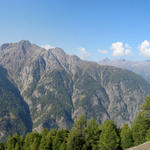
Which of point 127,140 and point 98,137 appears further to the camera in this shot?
point 98,137

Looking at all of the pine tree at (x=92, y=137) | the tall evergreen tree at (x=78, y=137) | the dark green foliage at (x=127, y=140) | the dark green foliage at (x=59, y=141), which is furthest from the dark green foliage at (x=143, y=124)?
the dark green foliage at (x=59, y=141)

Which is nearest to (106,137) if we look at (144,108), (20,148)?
(144,108)

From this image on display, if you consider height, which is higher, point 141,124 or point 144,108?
point 144,108

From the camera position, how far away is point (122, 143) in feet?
195

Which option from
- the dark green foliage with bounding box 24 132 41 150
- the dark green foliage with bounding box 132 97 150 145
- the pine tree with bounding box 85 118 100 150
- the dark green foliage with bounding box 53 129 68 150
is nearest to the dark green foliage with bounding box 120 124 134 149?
the dark green foliage with bounding box 132 97 150 145

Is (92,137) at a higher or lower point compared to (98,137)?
higher

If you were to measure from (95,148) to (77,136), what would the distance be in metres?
8.33

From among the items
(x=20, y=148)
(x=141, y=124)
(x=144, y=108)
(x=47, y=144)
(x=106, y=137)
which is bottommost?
(x=20, y=148)

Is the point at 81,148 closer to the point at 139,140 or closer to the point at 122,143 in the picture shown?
the point at 122,143

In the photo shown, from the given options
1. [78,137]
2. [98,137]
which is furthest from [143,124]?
[78,137]

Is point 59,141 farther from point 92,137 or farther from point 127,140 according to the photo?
point 127,140

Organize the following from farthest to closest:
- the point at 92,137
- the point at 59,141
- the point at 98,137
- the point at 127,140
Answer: the point at 59,141 < the point at 98,137 < the point at 92,137 < the point at 127,140

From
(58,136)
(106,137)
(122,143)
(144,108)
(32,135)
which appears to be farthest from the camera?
(32,135)

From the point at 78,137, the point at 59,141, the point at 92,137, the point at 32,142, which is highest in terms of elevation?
the point at 78,137
